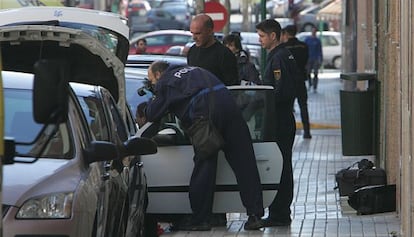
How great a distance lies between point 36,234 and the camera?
295 inches

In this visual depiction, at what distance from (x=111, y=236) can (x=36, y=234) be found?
132 centimetres

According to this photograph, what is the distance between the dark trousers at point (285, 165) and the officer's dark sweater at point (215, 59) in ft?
4.39

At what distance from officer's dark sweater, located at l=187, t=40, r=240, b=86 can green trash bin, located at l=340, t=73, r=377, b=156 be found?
2661 mm

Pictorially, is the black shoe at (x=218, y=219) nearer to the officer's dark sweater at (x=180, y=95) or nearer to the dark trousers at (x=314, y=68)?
the officer's dark sweater at (x=180, y=95)

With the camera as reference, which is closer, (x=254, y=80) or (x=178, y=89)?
(x=178, y=89)

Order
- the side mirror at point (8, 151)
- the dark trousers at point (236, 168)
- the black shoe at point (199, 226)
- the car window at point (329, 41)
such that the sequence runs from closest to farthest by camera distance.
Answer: the side mirror at point (8, 151), the dark trousers at point (236, 168), the black shoe at point (199, 226), the car window at point (329, 41)

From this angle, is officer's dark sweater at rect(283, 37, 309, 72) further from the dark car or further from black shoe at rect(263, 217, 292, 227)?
the dark car

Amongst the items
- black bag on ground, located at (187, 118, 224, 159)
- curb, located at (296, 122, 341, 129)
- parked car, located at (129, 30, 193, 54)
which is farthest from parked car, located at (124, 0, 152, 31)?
black bag on ground, located at (187, 118, 224, 159)

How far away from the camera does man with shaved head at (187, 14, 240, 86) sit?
1238 cm

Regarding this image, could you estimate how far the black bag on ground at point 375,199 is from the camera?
39.2ft

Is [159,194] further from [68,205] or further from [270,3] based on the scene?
[270,3]

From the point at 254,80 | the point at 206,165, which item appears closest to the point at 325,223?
the point at 206,165

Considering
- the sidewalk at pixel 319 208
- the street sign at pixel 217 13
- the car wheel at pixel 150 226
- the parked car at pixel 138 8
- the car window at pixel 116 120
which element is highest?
the car window at pixel 116 120

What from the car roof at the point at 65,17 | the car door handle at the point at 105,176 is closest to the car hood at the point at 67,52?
the car roof at the point at 65,17
